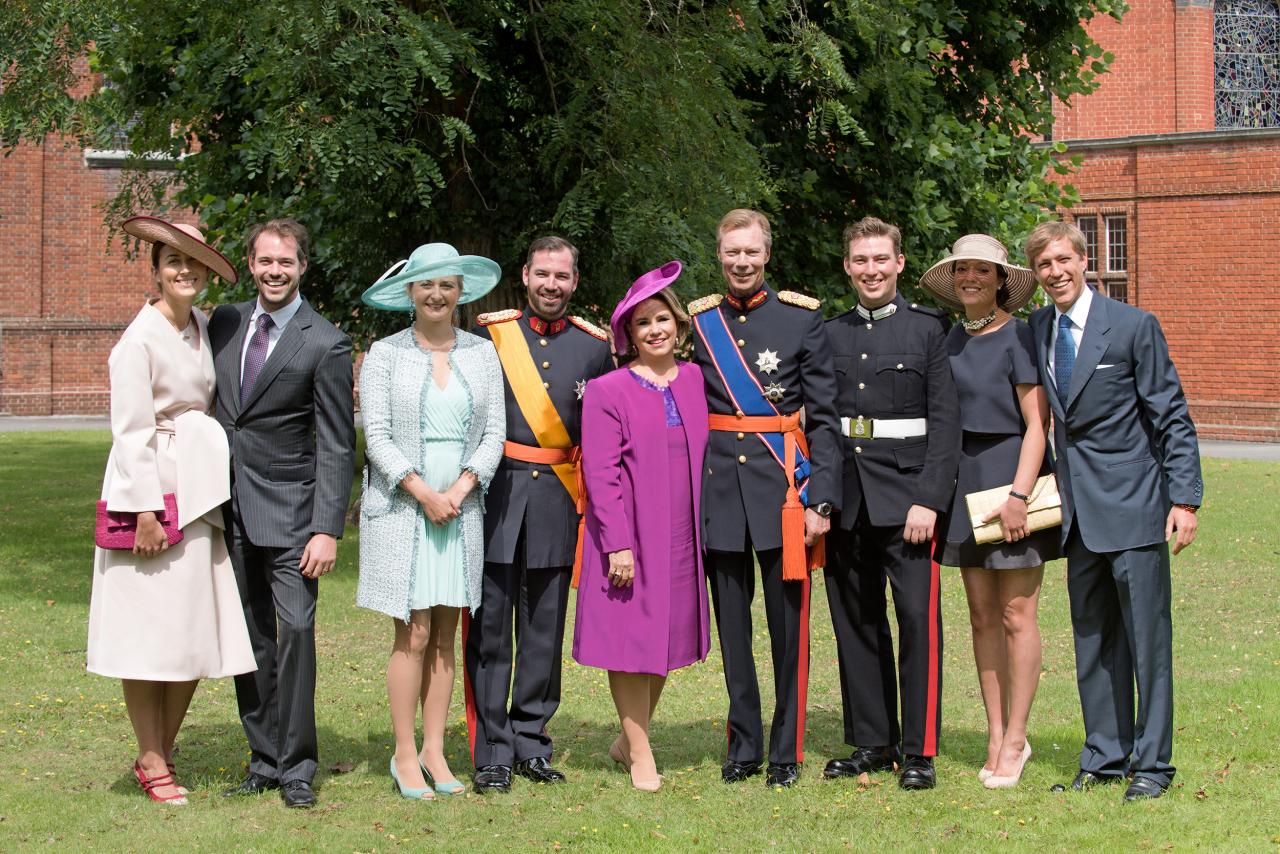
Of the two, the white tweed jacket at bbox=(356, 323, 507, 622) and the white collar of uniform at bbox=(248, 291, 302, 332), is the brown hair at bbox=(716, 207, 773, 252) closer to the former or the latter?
the white tweed jacket at bbox=(356, 323, 507, 622)

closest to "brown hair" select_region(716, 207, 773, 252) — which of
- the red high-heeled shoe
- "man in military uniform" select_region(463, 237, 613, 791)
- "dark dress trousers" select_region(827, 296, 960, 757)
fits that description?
"dark dress trousers" select_region(827, 296, 960, 757)

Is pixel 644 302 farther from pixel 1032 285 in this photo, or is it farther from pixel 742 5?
pixel 742 5

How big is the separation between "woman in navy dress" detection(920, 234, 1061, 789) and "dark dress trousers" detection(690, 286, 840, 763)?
557 mm

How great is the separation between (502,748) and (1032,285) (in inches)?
114

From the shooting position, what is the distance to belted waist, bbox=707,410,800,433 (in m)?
6.01

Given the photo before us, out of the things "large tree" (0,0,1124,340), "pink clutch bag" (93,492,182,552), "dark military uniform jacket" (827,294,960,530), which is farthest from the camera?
"large tree" (0,0,1124,340)

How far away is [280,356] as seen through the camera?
18.9 feet

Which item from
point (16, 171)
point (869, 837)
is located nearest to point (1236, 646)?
point (869, 837)

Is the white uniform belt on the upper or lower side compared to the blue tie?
lower

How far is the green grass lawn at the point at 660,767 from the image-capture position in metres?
5.35

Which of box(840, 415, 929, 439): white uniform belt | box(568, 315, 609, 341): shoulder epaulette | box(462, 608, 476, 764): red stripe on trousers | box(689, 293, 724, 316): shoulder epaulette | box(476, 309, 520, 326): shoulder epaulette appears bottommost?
box(462, 608, 476, 764): red stripe on trousers

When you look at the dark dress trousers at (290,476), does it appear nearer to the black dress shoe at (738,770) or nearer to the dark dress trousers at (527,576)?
the dark dress trousers at (527,576)

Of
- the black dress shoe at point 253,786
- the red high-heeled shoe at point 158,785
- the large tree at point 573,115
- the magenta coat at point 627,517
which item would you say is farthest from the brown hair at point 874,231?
the large tree at point 573,115

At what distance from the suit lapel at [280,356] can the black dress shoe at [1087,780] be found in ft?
11.4
